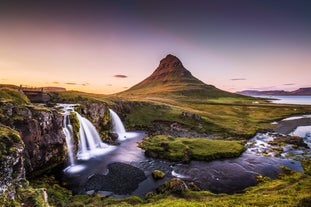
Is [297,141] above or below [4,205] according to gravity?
below

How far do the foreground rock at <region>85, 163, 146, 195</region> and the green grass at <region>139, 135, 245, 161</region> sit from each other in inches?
399

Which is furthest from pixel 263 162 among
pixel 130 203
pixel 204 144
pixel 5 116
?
pixel 5 116

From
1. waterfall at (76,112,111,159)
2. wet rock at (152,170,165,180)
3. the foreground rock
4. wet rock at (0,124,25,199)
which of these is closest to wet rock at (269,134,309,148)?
wet rock at (152,170,165,180)

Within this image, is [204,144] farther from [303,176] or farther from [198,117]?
[198,117]

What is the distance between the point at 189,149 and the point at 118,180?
21.3m

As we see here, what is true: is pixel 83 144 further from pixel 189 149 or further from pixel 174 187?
pixel 174 187

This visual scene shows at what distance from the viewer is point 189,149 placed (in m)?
48.2

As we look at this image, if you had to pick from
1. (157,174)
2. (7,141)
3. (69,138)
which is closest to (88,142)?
(69,138)

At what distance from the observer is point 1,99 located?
110 feet

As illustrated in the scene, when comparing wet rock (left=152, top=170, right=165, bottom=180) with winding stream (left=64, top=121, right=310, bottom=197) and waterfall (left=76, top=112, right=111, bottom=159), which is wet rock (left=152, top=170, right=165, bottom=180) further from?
waterfall (left=76, top=112, right=111, bottom=159)

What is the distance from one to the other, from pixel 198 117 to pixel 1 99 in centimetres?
7640

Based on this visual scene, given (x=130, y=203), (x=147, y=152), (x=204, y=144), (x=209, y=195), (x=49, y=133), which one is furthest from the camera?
(x=204, y=144)

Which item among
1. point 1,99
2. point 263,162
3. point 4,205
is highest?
point 1,99

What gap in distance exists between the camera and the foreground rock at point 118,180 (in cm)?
3023
